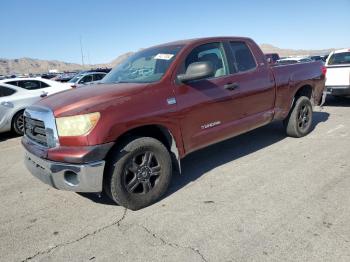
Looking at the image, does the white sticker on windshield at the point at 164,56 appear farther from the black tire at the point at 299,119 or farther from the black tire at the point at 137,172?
the black tire at the point at 299,119

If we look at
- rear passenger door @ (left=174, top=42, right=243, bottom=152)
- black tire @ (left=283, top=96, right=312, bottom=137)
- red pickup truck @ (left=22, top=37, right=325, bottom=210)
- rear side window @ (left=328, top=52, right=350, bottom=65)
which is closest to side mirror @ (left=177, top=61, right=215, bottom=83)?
red pickup truck @ (left=22, top=37, right=325, bottom=210)

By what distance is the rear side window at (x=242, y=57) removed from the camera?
537 cm

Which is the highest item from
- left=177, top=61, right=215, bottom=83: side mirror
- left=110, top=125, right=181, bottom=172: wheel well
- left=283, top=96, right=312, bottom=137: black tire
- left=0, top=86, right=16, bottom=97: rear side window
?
left=177, top=61, right=215, bottom=83: side mirror

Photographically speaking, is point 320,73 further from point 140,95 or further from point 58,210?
point 58,210

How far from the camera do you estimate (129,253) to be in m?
3.19

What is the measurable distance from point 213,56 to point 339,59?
24.7 ft

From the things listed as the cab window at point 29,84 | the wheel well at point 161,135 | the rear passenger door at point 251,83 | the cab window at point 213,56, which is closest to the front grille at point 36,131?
the wheel well at point 161,135

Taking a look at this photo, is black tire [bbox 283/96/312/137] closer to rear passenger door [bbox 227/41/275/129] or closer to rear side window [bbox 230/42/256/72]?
rear passenger door [bbox 227/41/275/129]

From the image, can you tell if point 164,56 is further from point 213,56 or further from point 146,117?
point 146,117

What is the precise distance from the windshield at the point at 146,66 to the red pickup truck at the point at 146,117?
0.06ft

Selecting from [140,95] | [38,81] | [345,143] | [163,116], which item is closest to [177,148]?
[163,116]

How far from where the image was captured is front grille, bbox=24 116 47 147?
13.0 feet

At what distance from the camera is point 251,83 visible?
539cm

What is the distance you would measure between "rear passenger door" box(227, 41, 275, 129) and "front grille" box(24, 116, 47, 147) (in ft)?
8.53
